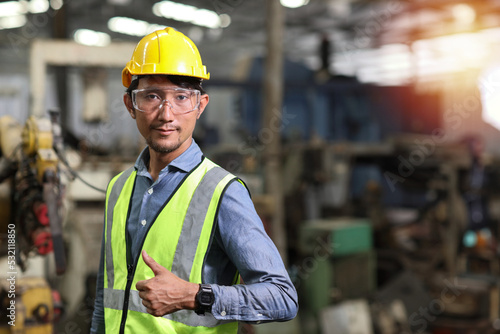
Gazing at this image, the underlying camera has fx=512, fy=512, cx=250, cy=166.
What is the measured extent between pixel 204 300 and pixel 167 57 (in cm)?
69

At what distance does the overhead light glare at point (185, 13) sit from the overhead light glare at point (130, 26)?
721 mm

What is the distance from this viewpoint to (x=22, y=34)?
17.3m

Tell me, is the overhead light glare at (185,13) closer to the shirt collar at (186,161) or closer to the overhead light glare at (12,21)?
the overhead light glare at (12,21)

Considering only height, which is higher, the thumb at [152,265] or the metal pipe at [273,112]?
the metal pipe at [273,112]

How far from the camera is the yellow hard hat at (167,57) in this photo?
1465 mm

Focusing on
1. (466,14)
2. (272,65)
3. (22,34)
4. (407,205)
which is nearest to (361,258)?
(272,65)

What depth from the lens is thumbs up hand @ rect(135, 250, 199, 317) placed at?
4.07 feet

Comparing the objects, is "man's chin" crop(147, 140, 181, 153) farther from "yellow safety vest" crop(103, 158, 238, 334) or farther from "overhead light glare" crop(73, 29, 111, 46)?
"overhead light glare" crop(73, 29, 111, 46)

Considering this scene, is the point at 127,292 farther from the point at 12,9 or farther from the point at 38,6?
the point at 12,9

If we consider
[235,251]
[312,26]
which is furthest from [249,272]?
[312,26]

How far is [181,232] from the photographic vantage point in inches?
55.4

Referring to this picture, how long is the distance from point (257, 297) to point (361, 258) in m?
5.81

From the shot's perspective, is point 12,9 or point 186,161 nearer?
point 186,161

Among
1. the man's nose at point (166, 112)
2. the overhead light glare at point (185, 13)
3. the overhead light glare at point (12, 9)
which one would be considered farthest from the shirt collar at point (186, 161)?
the overhead light glare at point (12, 9)
